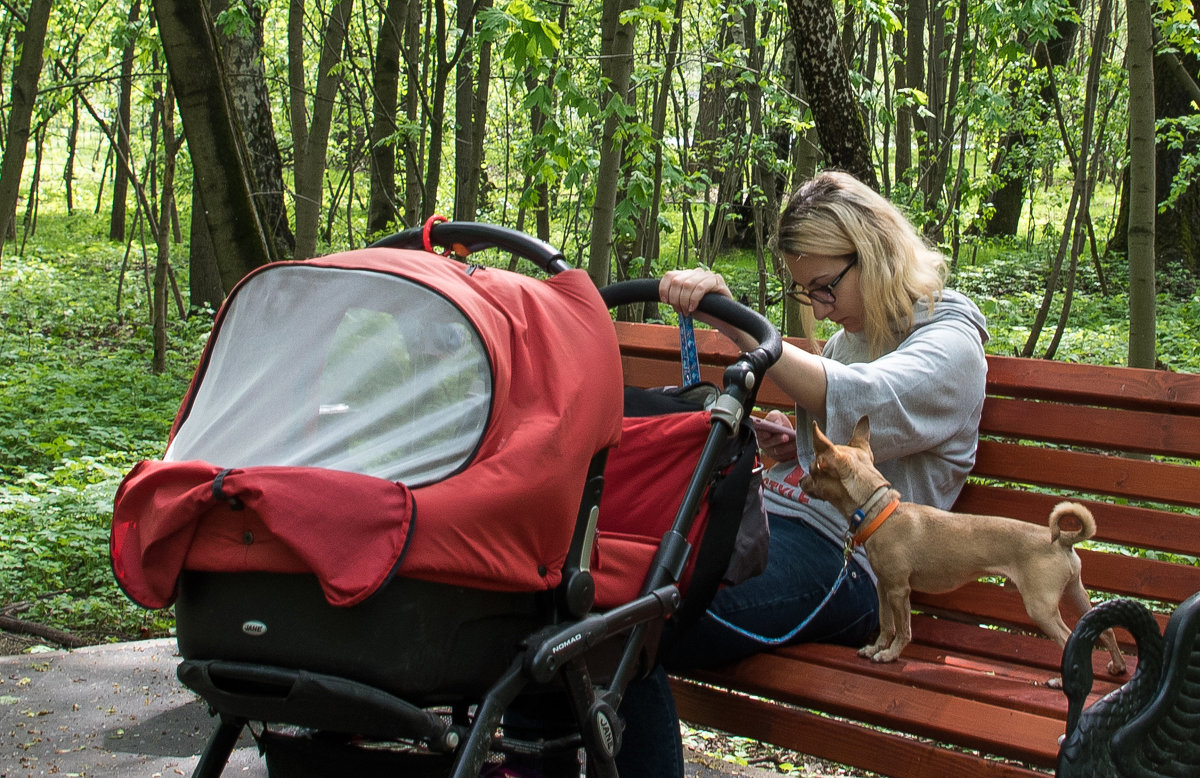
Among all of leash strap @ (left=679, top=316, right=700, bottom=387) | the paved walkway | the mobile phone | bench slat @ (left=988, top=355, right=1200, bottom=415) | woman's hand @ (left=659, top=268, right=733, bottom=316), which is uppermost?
woman's hand @ (left=659, top=268, right=733, bottom=316)

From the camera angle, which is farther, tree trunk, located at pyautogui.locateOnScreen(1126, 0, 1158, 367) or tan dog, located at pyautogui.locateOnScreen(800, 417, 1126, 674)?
tree trunk, located at pyautogui.locateOnScreen(1126, 0, 1158, 367)

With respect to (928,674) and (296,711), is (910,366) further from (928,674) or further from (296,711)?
(296,711)

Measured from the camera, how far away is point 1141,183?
473cm

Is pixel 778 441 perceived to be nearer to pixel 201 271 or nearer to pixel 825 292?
pixel 825 292

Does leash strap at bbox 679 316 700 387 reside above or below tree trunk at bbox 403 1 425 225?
below

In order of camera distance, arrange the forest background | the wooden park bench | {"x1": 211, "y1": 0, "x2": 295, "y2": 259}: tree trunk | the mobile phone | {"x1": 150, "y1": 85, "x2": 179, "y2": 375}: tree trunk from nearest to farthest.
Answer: the wooden park bench < the mobile phone < the forest background < {"x1": 150, "y1": 85, "x2": 179, "y2": 375}: tree trunk < {"x1": 211, "y1": 0, "x2": 295, "y2": 259}: tree trunk

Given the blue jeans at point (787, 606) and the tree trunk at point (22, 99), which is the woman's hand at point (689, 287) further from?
the tree trunk at point (22, 99)

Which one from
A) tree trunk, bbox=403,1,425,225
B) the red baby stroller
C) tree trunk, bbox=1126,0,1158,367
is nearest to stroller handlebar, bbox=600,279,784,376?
the red baby stroller

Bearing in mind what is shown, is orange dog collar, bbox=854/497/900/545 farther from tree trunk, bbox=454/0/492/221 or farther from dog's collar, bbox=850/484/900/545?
tree trunk, bbox=454/0/492/221

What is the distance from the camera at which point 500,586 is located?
175 cm

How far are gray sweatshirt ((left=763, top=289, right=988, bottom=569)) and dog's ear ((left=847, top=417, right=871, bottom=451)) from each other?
38 millimetres

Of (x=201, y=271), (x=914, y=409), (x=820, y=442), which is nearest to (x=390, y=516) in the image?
(x=820, y=442)

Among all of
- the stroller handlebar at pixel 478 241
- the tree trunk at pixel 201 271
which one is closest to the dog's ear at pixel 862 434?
the stroller handlebar at pixel 478 241

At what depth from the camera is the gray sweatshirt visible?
8.88 feet
